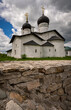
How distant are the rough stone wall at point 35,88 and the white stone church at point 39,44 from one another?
39.1ft

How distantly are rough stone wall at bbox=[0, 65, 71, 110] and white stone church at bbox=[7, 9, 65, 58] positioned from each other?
11.9 m

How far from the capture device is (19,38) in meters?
13.9

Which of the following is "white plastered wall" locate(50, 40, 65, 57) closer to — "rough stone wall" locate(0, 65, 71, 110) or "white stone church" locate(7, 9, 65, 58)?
"white stone church" locate(7, 9, 65, 58)

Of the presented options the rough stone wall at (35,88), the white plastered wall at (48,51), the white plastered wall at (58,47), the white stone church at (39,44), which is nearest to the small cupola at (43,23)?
the white stone church at (39,44)

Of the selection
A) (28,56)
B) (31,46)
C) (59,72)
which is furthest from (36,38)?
(59,72)

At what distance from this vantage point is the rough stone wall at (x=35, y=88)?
3.84ft

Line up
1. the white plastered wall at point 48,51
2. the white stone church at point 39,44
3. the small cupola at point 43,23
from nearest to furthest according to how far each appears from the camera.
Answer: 1. the white stone church at point 39,44
2. the white plastered wall at point 48,51
3. the small cupola at point 43,23

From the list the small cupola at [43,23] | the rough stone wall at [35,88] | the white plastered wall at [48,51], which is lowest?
the rough stone wall at [35,88]

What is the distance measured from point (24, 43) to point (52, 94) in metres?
12.9

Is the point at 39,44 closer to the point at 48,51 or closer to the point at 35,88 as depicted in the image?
the point at 48,51

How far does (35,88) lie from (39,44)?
1456 cm

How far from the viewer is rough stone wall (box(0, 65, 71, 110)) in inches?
46.1

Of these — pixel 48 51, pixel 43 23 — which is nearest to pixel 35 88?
pixel 48 51

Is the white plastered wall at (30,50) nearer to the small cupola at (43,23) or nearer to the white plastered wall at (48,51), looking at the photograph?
the white plastered wall at (48,51)
